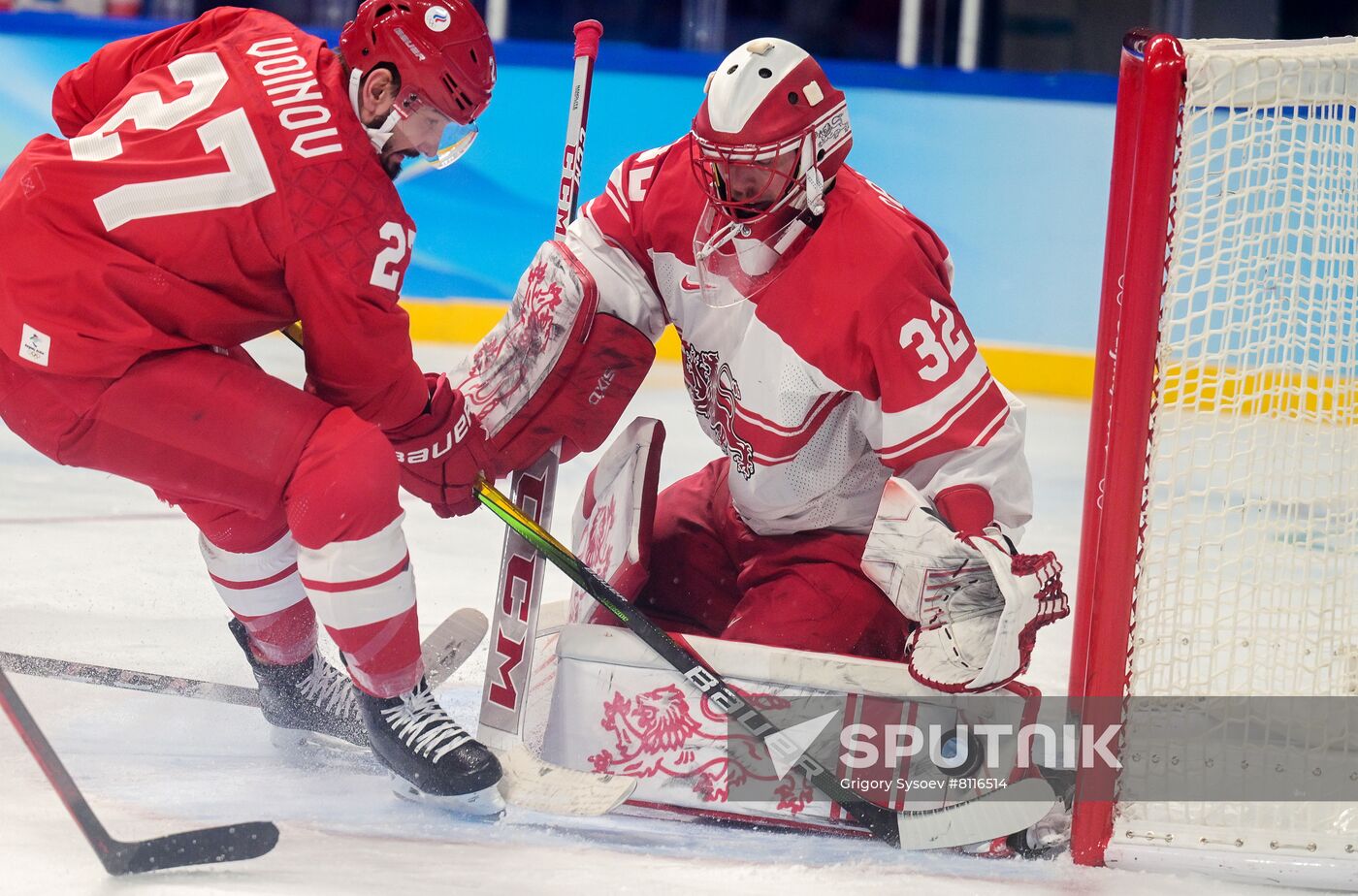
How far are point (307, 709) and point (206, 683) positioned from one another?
199 millimetres

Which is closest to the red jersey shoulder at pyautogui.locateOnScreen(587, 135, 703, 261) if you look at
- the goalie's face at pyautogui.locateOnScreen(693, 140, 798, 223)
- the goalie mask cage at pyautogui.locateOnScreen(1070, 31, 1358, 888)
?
the goalie's face at pyautogui.locateOnScreen(693, 140, 798, 223)

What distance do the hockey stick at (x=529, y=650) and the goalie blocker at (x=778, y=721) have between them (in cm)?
7

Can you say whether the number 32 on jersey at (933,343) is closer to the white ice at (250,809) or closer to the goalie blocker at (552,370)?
the goalie blocker at (552,370)

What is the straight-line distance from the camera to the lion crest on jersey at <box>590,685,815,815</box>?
79.4 inches

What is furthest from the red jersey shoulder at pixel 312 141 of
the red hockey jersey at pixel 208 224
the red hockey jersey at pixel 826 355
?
the red hockey jersey at pixel 826 355

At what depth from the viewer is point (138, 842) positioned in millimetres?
1737

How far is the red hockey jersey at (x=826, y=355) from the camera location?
6.61 feet

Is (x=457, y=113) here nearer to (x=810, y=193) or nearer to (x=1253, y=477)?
(x=810, y=193)

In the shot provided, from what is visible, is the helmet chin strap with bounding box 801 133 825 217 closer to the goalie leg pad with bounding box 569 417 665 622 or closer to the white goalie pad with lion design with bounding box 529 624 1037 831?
the goalie leg pad with bounding box 569 417 665 622

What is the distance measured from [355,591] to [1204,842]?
114 cm

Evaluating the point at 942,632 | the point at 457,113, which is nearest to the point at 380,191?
the point at 457,113

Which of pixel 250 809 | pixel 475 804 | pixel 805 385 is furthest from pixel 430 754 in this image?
pixel 805 385

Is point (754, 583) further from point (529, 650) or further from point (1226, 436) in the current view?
point (1226, 436)

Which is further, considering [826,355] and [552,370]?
[552,370]
